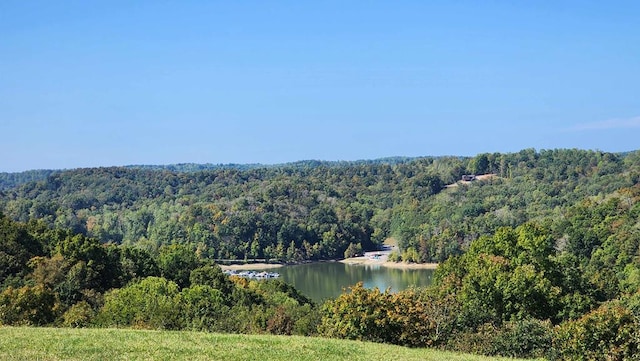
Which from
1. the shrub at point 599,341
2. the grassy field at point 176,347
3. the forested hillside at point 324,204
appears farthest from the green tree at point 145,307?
the forested hillside at point 324,204

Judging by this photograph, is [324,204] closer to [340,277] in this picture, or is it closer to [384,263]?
Result: [384,263]

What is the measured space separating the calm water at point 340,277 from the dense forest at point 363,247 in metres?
7.68

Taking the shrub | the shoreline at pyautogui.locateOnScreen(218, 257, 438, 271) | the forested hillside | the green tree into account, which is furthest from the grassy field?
the forested hillside

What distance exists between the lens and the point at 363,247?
118062 millimetres

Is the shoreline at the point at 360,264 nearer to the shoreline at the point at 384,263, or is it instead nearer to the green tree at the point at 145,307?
the shoreline at the point at 384,263

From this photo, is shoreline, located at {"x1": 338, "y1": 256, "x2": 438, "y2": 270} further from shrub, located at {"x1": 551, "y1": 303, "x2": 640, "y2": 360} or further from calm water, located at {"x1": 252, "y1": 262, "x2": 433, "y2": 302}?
shrub, located at {"x1": 551, "y1": 303, "x2": 640, "y2": 360}

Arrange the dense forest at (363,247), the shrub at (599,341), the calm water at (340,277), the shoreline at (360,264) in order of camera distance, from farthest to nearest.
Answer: the shoreline at (360,264) < the calm water at (340,277) < the dense forest at (363,247) < the shrub at (599,341)

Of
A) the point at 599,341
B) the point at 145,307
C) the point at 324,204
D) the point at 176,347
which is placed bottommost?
the point at 145,307

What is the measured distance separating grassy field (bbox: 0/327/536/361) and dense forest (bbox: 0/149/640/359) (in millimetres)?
4028

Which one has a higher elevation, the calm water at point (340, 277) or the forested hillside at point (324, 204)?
the forested hillside at point (324, 204)

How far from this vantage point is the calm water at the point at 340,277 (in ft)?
242

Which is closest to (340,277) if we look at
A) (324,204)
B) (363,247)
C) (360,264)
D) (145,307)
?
(360,264)

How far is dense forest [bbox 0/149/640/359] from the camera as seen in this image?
71.7 ft

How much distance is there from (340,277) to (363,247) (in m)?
32.3
